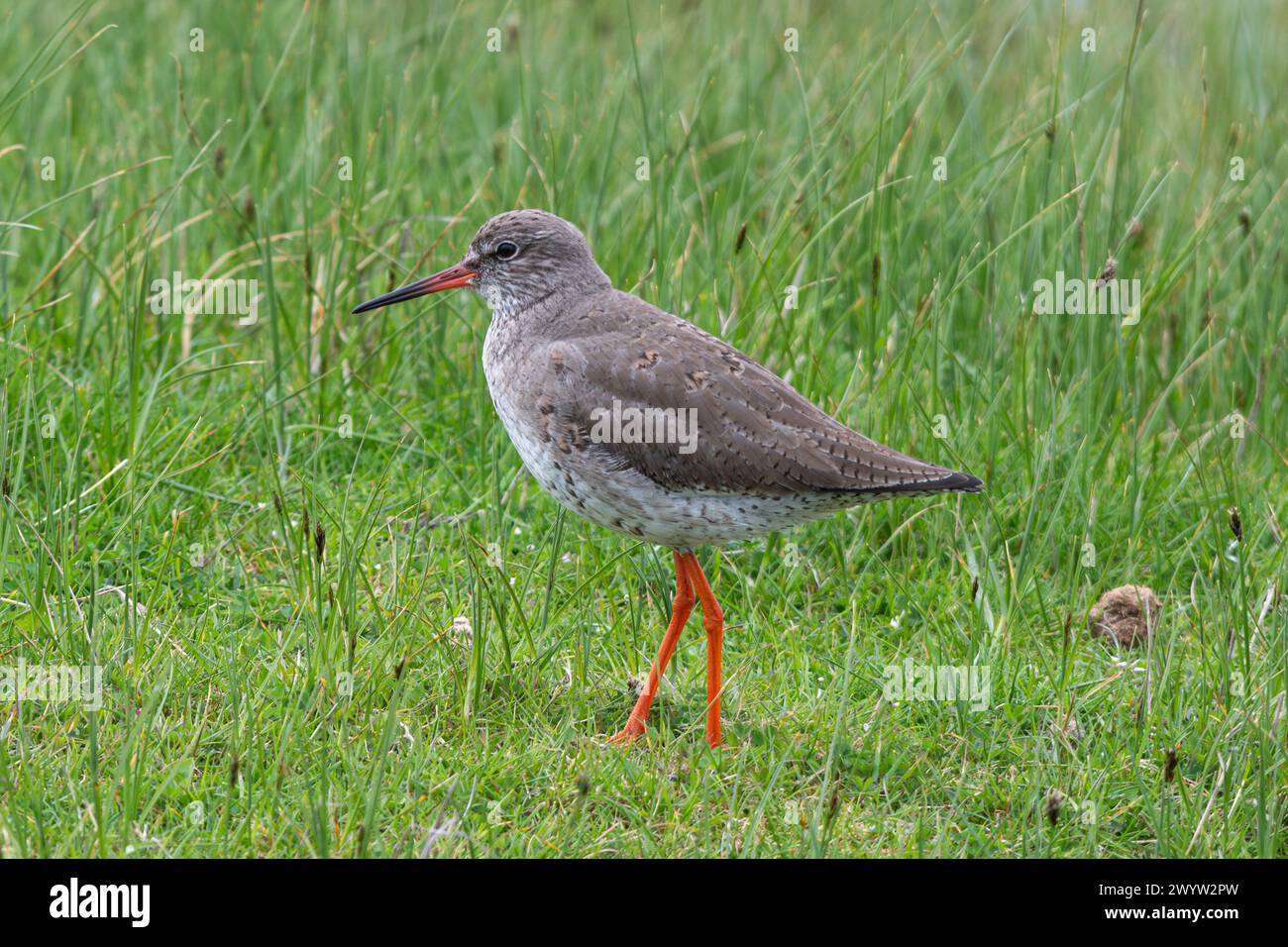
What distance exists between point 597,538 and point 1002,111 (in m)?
4.38

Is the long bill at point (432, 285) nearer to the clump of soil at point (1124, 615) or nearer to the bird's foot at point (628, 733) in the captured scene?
the bird's foot at point (628, 733)

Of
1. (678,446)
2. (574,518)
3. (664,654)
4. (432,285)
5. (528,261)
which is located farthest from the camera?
(574,518)

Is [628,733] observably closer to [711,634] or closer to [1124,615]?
[711,634]

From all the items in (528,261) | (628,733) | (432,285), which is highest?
(528,261)

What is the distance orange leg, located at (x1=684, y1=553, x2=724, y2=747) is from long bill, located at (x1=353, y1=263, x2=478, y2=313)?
139 centimetres

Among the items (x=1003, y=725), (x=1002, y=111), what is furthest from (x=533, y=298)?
(x=1002, y=111)

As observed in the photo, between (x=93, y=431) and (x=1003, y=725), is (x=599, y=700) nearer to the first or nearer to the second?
(x=1003, y=725)

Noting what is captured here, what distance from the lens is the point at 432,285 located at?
5.64m

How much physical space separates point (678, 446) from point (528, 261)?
1.11 meters

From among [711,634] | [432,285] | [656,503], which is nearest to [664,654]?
[711,634]

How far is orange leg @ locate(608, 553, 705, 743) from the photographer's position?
498 cm

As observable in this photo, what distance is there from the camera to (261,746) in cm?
448

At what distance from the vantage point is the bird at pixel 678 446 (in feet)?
15.9

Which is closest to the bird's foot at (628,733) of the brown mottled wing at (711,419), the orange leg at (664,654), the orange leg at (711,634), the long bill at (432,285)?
the orange leg at (664,654)
